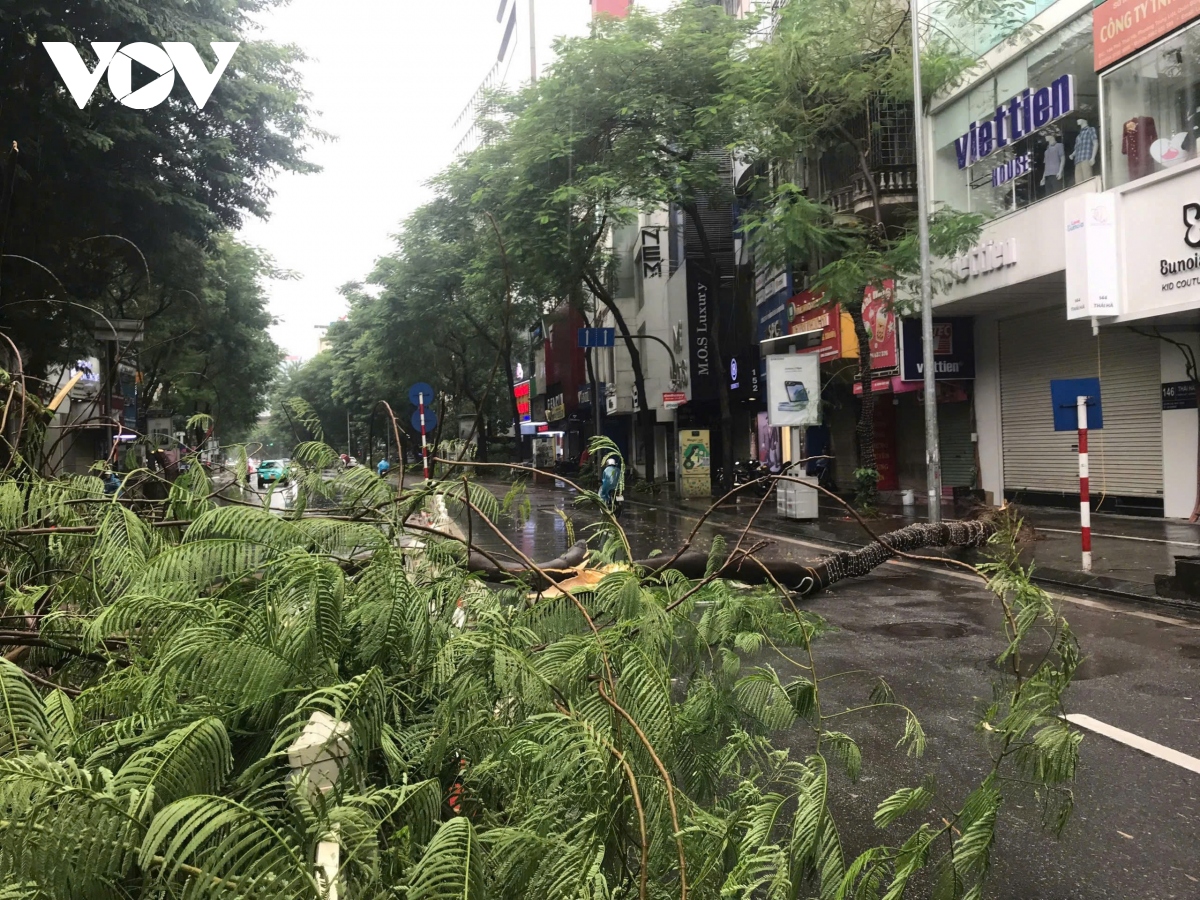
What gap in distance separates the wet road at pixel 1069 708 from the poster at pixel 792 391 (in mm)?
8977

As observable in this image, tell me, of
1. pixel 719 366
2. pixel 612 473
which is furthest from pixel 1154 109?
pixel 719 366

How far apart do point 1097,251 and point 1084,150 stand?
79.4 inches

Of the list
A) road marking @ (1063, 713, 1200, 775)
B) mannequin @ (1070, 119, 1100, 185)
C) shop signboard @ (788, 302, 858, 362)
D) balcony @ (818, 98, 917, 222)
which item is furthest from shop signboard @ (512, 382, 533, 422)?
road marking @ (1063, 713, 1200, 775)

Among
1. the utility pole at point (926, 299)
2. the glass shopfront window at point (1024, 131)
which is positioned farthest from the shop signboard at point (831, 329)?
the utility pole at point (926, 299)

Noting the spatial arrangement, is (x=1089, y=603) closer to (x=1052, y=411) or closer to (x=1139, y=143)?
(x=1052, y=411)

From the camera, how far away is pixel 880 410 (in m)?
22.4

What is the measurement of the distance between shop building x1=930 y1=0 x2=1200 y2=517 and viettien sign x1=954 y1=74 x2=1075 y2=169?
0.10 feet

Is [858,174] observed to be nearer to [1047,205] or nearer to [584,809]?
[1047,205]

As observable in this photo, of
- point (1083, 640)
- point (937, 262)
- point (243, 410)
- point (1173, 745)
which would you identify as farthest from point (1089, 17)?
point (243, 410)

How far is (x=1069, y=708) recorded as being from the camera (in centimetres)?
502

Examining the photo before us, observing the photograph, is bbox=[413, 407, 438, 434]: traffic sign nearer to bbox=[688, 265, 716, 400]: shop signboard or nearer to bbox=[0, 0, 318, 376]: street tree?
bbox=[0, 0, 318, 376]: street tree

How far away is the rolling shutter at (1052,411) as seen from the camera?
14.9 metres

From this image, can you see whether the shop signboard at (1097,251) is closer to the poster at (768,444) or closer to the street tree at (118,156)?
the poster at (768,444)

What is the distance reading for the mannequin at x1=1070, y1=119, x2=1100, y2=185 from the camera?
14109mm
